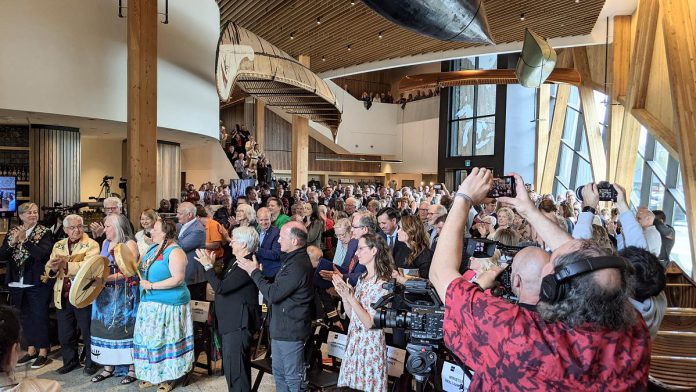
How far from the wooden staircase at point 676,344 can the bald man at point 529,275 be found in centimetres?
107

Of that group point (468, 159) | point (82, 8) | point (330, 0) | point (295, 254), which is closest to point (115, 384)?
point (295, 254)

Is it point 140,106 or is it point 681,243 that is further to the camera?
point 681,243

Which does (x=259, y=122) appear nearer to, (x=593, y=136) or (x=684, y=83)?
(x=593, y=136)

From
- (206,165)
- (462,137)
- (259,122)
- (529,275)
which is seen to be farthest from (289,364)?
(259,122)

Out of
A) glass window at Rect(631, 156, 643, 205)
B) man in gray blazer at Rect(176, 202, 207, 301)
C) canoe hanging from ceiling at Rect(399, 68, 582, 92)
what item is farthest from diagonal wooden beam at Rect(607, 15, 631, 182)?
man in gray blazer at Rect(176, 202, 207, 301)

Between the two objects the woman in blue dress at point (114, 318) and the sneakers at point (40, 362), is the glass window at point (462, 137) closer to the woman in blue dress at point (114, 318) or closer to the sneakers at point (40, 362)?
the woman in blue dress at point (114, 318)

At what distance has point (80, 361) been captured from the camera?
4.54 m

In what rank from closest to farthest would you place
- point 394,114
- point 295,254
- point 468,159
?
point 295,254 < point 468,159 < point 394,114

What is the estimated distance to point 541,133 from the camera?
63.1 feet

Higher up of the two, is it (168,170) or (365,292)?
(168,170)

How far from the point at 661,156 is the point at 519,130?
875 cm

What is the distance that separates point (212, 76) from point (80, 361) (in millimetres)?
6874

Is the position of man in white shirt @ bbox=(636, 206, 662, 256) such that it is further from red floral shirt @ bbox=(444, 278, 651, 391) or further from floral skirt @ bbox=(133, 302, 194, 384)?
floral skirt @ bbox=(133, 302, 194, 384)

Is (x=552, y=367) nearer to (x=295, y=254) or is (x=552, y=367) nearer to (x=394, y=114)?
(x=295, y=254)
